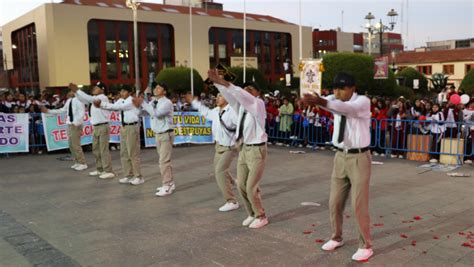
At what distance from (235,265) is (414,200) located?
12.9 ft

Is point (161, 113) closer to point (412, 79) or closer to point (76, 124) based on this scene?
point (76, 124)

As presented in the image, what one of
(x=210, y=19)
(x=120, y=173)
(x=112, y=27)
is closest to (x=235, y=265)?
(x=120, y=173)

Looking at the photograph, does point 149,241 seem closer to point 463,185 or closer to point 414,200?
point 414,200

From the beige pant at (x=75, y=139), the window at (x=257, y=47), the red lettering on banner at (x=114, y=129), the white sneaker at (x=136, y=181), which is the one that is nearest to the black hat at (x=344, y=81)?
the white sneaker at (x=136, y=181)

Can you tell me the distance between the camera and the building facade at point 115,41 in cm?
4428

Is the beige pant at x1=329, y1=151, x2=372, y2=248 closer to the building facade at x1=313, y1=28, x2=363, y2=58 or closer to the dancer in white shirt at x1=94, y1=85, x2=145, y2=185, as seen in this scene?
the dancer in white shirt at x1=94, y1=85, x2=145, y2=185

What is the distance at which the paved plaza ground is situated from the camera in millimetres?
5070

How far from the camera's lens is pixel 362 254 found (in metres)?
4.82

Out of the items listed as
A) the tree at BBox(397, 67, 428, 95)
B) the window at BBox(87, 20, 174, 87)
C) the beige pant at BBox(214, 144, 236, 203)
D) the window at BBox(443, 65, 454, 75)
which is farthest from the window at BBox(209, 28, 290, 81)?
the beige pant at BBox(214, 144, 236, 203)

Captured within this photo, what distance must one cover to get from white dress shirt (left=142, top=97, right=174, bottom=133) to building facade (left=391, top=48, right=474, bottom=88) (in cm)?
5166

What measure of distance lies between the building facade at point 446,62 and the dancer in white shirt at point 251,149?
52851 millimetres

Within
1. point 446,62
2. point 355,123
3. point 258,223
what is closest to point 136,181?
point 258,223

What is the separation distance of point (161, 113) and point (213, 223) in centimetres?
254

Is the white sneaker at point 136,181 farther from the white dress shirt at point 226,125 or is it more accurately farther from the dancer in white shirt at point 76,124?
the white dress shirt at point 226,125
